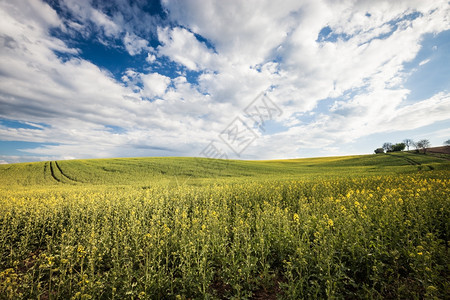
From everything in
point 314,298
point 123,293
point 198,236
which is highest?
point 198,236

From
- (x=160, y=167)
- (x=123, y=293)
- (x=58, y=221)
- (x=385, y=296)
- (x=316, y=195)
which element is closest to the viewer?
(x=385, y=296)

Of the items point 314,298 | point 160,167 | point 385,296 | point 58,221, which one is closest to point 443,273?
point 385,296

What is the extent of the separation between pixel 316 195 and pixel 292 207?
2.05 meters

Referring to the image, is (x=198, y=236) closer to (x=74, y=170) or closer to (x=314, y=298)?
(x=314, y=298)

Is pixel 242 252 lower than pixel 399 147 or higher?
lower

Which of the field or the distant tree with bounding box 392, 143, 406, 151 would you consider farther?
the distant tree with bounding box 392, 143, 406, 151

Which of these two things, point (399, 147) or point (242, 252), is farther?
point (399, 147)

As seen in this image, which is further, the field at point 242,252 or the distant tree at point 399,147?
the distant tree at point 399,147

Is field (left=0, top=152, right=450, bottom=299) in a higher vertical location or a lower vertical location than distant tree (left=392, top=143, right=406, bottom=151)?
lower

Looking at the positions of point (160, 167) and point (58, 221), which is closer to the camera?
point (58, 221)

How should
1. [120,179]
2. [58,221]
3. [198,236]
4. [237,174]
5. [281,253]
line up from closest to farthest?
[281,253], [198,236], [58,221], [120,179], [237,174]

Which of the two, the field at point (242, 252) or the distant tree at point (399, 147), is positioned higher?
the distant tree at point (399, 147)

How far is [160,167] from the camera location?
115ft

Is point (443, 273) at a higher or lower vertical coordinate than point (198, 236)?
lower
